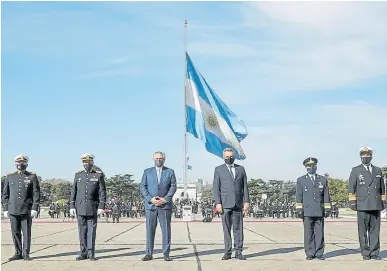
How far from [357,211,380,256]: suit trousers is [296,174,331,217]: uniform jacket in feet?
2.21

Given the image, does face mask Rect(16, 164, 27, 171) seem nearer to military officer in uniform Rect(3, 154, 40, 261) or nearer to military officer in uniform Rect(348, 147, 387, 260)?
military officer in uniform Rect(3, 154, 40, 261)

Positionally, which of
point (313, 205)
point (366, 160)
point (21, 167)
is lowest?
point (313, 205)

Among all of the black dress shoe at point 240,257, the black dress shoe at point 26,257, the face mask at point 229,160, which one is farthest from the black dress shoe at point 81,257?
the face mask at point 229,160

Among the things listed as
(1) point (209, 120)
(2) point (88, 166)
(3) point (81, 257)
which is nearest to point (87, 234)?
(3) point (81, 257)

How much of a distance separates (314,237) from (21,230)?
5374 millimetres

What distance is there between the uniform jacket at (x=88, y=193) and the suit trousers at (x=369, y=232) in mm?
4753

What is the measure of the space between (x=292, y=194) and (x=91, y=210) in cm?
6354

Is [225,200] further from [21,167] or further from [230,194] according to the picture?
[21,167]

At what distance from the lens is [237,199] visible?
1042cm

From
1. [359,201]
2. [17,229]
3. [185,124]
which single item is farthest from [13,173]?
[185,124]

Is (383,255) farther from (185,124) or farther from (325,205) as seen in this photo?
(185,124)

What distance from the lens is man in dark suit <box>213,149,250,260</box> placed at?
10.4 metres

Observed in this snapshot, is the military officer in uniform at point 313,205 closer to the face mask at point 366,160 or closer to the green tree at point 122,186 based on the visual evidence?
the face mask at point 366,160

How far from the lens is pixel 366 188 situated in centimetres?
1047
